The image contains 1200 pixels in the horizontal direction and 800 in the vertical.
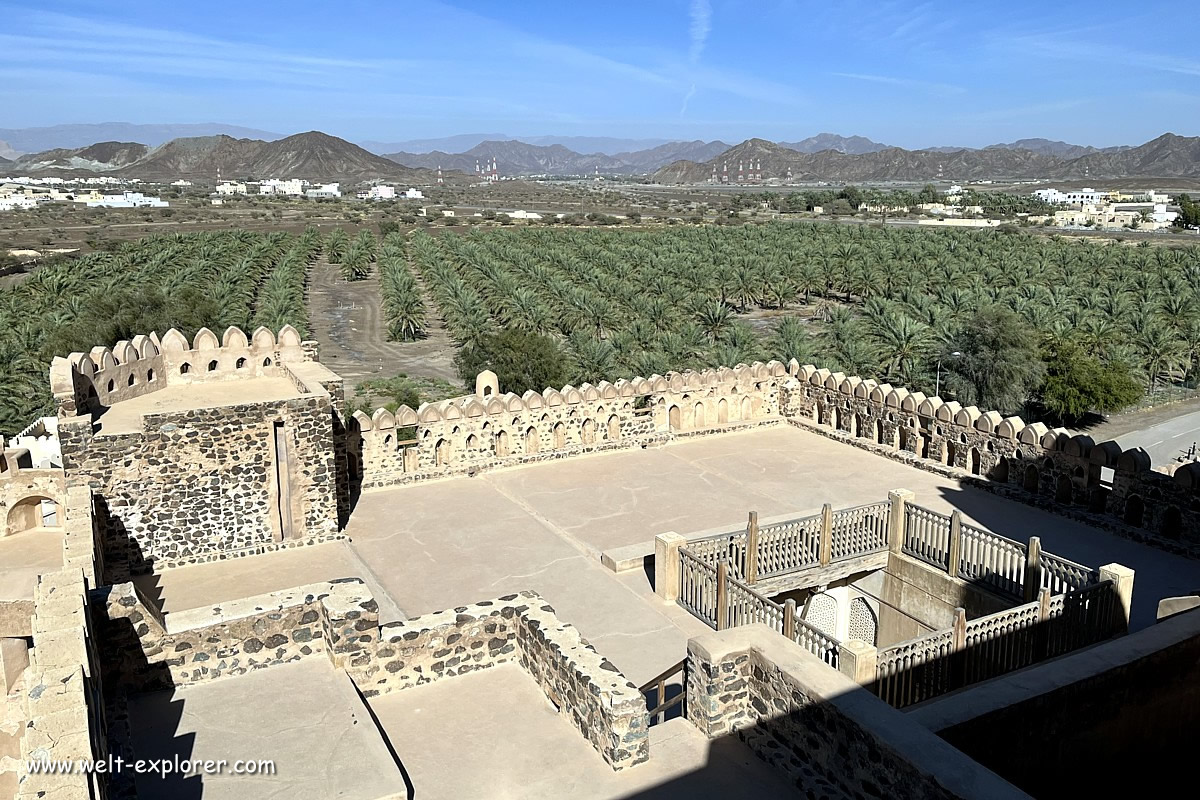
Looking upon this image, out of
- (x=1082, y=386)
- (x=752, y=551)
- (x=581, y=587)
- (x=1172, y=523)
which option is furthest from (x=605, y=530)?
(x=1082, y=386)

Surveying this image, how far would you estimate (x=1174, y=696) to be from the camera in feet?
22.7

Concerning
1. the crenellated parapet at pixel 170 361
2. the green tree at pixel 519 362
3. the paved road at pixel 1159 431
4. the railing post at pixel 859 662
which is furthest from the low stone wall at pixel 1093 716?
the green tree at pixel 519 362

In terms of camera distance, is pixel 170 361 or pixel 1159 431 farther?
pixel 1159 431

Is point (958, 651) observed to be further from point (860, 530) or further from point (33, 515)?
point (33, 515)

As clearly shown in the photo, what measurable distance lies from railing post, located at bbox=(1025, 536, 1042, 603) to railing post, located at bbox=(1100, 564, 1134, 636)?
64 cm

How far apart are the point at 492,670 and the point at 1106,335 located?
94.7ft

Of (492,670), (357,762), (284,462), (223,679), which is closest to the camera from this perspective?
(357,762)

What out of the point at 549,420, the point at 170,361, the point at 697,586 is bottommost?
the point at 697,586

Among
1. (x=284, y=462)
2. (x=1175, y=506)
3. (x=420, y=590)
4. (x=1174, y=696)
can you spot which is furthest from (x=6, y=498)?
(x=1175, y=506)

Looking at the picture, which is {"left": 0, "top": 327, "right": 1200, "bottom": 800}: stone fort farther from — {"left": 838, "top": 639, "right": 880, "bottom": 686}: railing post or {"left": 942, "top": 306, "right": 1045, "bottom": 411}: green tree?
{"left": 942, "top": 306, "right": 1045, "bottom": 411}: green tree

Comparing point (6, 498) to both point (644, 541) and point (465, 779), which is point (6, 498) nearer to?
point (644, 541)

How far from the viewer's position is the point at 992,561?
379 inches

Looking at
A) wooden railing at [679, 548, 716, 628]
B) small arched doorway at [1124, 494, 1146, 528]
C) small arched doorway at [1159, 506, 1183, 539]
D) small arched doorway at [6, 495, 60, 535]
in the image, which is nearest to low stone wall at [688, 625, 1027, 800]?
wooden railing at [679, 548, 716, 628]

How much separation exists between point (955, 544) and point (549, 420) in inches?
250
